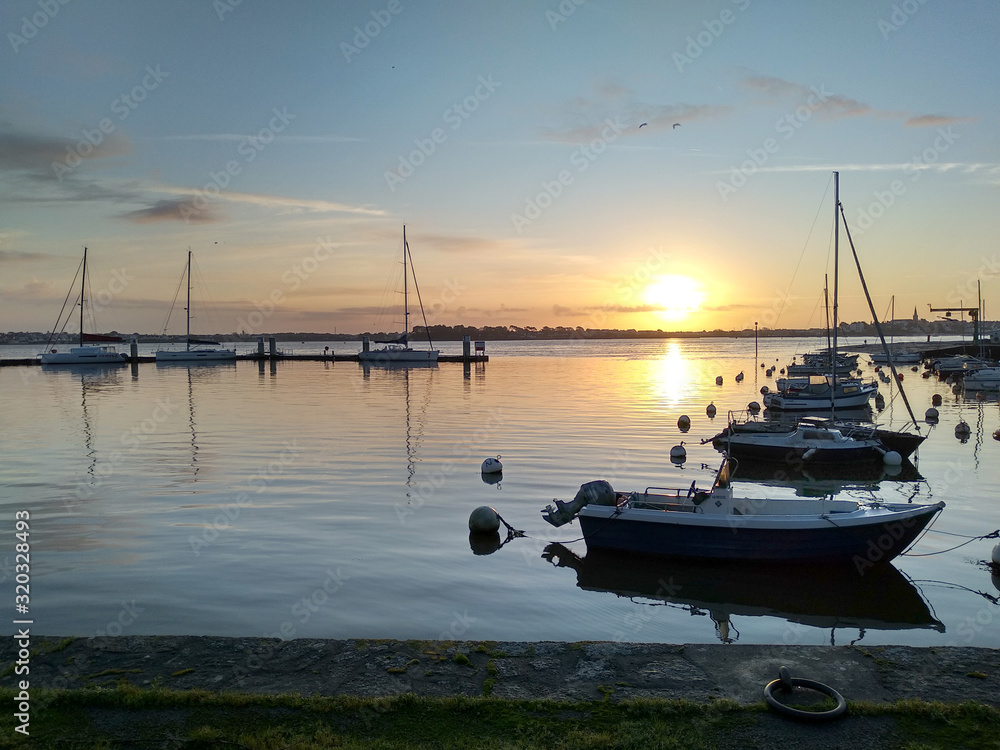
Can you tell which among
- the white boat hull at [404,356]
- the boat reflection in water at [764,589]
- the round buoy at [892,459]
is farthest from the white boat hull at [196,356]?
the boat reflection in water at [764,589]

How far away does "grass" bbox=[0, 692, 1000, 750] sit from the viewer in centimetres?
667

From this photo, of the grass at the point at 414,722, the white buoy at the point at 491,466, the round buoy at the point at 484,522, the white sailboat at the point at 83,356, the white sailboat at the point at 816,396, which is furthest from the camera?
the white sailboat at the point at 83,356

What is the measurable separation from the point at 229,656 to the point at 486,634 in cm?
454

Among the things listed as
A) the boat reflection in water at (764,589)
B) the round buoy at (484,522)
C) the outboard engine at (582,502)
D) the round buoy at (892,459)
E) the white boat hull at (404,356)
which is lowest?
the boat reflection in water at (764,589)

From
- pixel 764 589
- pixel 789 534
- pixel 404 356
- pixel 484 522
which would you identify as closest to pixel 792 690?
pixel 764 589

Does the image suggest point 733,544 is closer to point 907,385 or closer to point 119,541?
point 119,541

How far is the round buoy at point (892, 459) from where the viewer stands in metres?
28.2

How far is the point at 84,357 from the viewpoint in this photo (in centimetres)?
9800

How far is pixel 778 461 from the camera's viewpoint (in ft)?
95.8

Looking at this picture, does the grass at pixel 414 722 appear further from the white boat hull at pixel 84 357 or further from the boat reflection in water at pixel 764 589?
the white boat hull at pixel 84 357

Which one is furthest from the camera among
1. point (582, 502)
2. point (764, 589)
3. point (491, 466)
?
point (491, 466)

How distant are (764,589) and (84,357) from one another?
104 meters

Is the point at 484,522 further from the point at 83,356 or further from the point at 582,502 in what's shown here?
the point at 83,356

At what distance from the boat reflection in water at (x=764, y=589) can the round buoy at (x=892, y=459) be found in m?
14.3
